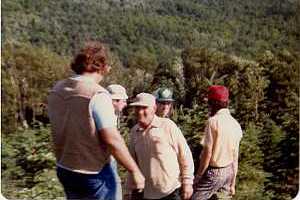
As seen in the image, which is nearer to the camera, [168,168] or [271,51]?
[168,168]

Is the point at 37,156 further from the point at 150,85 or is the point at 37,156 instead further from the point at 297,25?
the point at 297,25

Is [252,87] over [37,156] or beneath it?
over

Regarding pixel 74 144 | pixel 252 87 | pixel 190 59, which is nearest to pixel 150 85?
pixel 190 59

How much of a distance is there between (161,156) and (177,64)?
775mm

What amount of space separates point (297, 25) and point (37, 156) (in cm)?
176

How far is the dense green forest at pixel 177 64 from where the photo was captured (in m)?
3.69

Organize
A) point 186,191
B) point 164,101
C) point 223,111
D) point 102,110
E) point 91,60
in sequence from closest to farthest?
point 102,110, point 91,60, point 186,191, point 164,101, point 223,111

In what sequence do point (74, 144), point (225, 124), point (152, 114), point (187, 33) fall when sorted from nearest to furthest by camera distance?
1. point (74, 144)
2. point (152, 114)
3. point (225, 124)
4. point (187, 33)

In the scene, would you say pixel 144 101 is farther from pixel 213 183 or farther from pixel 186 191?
pixel 213 183

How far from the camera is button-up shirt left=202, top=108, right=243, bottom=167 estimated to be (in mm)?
3285

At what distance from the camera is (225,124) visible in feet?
11.0

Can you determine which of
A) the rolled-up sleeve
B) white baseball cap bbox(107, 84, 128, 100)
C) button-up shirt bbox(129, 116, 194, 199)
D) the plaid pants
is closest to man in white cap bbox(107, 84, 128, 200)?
white baseball cap bbox(107, 84, 128, 100)

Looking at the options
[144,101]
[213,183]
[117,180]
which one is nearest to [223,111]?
[213,183]

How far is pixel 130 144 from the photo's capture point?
3139 mm
